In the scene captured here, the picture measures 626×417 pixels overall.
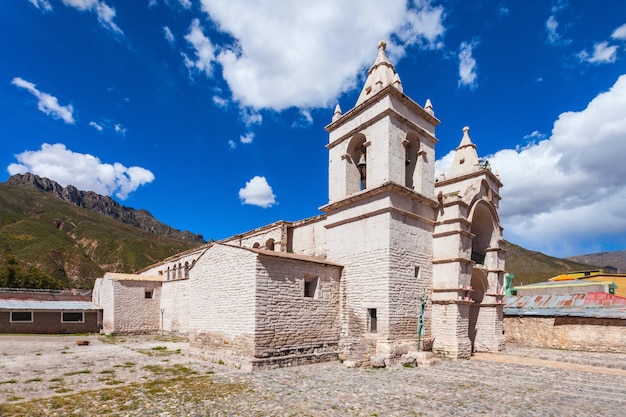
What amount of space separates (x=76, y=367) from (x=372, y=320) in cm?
1156

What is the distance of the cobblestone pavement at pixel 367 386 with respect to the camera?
8.21 meters

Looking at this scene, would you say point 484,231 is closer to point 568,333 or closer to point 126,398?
point 568,333

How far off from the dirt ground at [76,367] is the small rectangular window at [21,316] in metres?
8.70

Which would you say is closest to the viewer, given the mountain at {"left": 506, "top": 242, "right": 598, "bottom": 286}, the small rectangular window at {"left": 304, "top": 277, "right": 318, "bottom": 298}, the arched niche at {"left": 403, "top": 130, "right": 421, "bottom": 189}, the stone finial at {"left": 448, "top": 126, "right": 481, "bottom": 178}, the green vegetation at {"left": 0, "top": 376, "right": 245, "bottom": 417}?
the green vegetation at {"left": 0, "top": 376, "right": 245, "bottom": 417}

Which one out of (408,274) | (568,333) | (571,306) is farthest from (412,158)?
(571,306)

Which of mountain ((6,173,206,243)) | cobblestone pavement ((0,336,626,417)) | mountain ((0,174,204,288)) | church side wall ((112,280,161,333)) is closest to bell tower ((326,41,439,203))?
cobblestone pavement ((0,336,626,417))

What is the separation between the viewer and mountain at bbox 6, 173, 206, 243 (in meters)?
141

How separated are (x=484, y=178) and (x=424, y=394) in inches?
522

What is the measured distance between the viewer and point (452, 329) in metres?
15.6

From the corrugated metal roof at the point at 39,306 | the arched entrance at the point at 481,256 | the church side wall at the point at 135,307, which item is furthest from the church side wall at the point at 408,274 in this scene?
the corrugated metal roof at the point at 39,306

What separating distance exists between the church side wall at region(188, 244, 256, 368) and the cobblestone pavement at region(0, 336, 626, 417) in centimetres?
83

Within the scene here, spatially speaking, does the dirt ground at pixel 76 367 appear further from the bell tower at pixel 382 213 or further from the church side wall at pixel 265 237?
→ the church side wall at pixel 265 237

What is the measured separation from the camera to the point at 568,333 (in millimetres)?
19750

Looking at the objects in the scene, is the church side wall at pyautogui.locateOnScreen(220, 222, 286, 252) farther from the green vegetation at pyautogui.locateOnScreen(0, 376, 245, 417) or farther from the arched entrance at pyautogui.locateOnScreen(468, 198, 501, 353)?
the green vegetation at pyautogui.locateOnScreen(0, 376, 245, 417)
